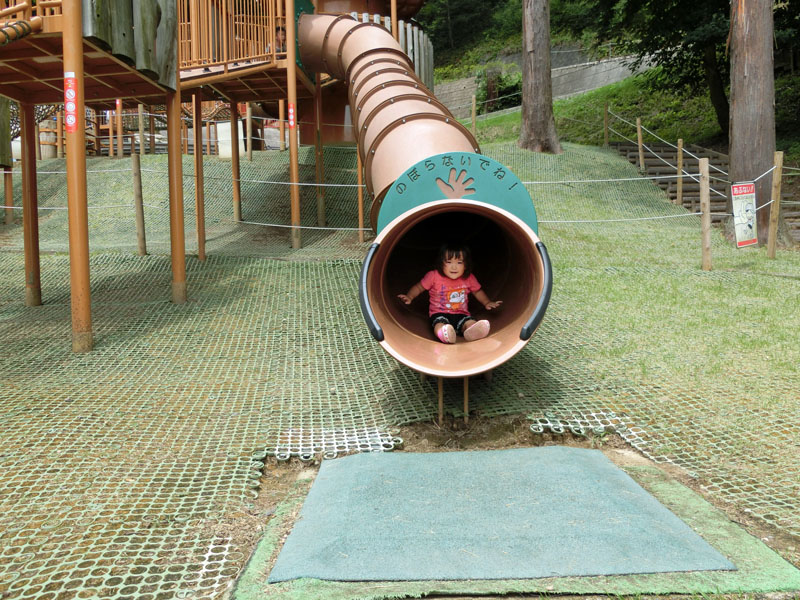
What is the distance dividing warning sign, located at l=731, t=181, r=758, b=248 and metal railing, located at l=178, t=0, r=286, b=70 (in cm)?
599

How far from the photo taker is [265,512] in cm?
272

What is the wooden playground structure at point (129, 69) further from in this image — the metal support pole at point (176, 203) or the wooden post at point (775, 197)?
the wooden post at point (775, 197)

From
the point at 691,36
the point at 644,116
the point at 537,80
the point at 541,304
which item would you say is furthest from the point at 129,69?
the point at 644,116

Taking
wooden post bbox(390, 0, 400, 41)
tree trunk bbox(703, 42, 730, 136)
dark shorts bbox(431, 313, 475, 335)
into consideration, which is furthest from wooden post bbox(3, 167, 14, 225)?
tree trunk bbox(703, 42, 730, 136)

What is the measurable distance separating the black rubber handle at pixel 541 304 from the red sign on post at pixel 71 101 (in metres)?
3.39

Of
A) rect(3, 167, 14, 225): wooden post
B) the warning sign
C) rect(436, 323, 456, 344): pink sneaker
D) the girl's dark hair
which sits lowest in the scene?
rect(436, 323, 456, 344): pink sneaker

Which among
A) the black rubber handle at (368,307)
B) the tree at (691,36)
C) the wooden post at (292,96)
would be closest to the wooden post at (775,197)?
the wooden post at (292,96)

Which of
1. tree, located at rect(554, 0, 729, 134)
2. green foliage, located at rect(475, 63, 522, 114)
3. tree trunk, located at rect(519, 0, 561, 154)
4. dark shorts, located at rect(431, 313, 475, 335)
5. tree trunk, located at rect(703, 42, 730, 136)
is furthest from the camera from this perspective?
green foliage, located at rect(475, 63, 522, 114)

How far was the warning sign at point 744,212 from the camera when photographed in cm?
738

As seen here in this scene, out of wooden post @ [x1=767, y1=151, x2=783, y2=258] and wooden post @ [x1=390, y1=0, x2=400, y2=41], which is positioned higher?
wooden post @ [x1=390, y1=0, x2=400, y2=41]

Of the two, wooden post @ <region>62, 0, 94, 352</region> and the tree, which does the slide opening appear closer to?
wooden post @ <region>62, 0, 94, 352</region>

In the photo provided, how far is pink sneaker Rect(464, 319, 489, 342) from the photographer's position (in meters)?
3.96

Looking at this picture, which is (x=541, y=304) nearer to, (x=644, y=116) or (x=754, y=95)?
(x=754, y=95)

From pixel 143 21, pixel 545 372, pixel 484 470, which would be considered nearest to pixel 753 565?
pixel 484 470
